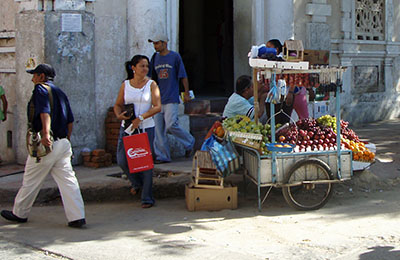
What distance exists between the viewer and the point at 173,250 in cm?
517

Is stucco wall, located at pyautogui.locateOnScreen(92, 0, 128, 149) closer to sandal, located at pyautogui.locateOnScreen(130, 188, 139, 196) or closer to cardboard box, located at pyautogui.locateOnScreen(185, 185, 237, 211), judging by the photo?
sandal, located at pyautogui.locateOnScreen(130, 188, 139, 196)

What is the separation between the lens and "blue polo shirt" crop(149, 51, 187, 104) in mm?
8523

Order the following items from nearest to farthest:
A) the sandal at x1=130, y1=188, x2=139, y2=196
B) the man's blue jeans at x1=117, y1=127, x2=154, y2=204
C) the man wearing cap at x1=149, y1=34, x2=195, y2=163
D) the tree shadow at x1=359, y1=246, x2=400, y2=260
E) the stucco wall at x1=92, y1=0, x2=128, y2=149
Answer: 1. the tree shadow at x1=359, y1=246, x2=400, y2=260
2. the man's blue jeans at x1=117, y1=127, x2=154, y2=204
3. the sandal at x1=130, y1=188, x2=139, y2=196
4. the man wearing cap at x1=149, y1=34, x2=195, y2=163
5. the stucco wall at x1=92, y1=0, x2=128, y2=149

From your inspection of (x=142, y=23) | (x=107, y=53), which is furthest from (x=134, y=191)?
(x=142, y=23)

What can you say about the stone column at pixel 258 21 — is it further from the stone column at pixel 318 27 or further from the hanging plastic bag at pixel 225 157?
the hanging plastic bag at pixel 225 157

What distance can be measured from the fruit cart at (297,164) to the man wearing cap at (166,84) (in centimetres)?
203

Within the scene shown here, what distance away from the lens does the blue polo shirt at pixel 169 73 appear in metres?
8.52

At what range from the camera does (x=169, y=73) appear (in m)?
8.53

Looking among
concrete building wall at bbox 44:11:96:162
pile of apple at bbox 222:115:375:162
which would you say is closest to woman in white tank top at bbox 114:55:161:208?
pile of apple at bbox 222:115:375:162

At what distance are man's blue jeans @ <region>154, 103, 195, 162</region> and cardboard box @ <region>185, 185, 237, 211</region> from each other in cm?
214

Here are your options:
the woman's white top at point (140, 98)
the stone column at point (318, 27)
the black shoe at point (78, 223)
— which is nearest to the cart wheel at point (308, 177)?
the woman's white top at point (140, 98)

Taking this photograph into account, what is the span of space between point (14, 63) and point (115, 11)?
5.86ft

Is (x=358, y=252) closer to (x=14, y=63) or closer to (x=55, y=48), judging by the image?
(x=55, y=48)

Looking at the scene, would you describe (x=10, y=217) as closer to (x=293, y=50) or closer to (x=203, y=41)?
(x=293, y=50)
